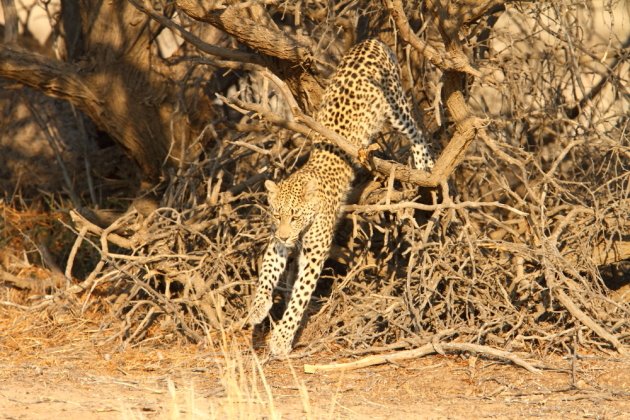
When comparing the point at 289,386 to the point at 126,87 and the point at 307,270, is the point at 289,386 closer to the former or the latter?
the point at 307,270

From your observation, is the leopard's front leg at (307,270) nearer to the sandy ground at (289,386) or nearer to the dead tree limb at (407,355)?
the sandy ground at (289,386)

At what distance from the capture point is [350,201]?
26.5 feet

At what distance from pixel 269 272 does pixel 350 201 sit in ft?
2.95

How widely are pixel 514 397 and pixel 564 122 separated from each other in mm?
3073

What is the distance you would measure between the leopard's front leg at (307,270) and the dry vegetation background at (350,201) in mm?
243

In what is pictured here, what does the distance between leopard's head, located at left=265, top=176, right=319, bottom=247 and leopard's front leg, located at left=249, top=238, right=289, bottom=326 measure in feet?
0.52

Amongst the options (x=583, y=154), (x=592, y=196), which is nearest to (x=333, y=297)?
(x=592, y=196)

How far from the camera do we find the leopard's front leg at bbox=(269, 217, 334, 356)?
24.5 feet

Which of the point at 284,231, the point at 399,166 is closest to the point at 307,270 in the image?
the point at 284,231

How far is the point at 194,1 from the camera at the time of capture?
22.1 feet

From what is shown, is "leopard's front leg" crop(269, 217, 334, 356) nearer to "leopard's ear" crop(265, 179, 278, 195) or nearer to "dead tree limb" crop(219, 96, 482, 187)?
"leopard's ear" crop(265, 179, 278, 195)

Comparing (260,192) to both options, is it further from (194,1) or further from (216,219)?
(194,1)

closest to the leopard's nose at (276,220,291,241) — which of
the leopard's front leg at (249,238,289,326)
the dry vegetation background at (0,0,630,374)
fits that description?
the leopard's front leg at (249,238,289,326)

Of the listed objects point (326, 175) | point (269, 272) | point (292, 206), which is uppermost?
point (326, 175)
